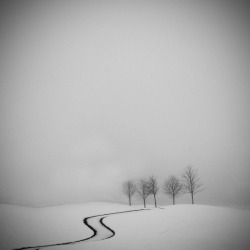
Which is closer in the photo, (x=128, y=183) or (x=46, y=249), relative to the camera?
(x=46, y=249)

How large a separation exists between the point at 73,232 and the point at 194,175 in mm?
39075

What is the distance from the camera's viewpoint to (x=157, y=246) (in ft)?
47.7

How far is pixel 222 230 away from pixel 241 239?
11.9ft

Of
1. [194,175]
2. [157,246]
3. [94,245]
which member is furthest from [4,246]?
[194,175]

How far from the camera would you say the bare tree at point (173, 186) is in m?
57.4

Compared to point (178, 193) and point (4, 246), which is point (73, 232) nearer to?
point (4, 246)

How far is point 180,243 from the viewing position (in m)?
14.5

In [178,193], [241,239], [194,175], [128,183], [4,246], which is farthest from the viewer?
[128,183]

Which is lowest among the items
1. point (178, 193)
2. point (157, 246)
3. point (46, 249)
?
point (178, 193)

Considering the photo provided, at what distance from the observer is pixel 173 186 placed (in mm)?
57969

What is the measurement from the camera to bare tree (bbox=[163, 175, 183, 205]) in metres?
57.4

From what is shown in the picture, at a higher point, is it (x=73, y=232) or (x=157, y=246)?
(x=157, y=246)

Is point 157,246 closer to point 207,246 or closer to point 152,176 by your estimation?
point 207,246

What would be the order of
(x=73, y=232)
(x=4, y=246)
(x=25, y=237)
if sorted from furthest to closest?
1. (x=73, y=232)
2. (x=25, y=237)
3. (x=4, y=246)
